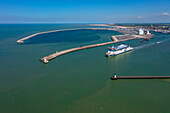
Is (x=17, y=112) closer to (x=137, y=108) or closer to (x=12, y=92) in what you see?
(x=12, y=92)

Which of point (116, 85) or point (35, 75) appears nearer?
point (116, 85)

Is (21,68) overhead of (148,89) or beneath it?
overhead

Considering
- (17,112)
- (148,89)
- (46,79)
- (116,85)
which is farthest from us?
(46,79)

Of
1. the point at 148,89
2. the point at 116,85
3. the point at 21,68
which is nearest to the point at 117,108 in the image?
the point at 116,85

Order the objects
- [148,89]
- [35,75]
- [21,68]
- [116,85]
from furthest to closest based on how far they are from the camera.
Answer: [21,68] < [35,75] < [116,85] < [148,89]

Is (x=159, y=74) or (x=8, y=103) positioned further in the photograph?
(x=159, y=74)

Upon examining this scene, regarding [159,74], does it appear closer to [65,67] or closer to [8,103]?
[65,67]

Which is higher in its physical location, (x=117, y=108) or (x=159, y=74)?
(x=159, y=74)

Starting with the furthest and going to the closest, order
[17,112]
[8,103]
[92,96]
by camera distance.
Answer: [92,96] → [8,103] → [17,112]

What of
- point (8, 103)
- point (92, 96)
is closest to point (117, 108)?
point (92, 96)
